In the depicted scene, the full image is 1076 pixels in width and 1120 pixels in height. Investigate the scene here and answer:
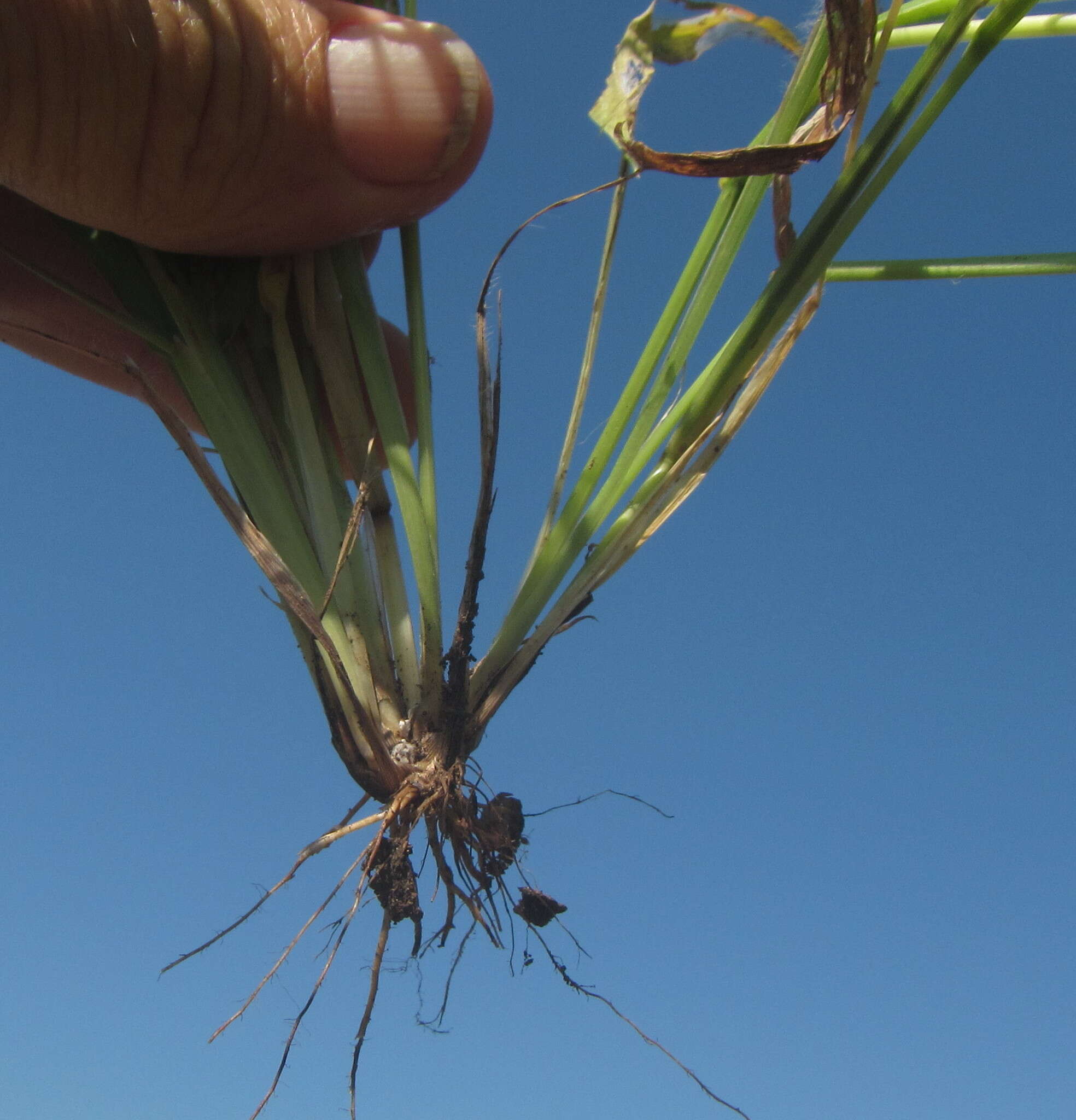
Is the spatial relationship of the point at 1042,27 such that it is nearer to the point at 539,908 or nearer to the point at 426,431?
the point at 426,431

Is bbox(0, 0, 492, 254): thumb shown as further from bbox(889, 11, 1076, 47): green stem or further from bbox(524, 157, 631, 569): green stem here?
bbox(889, 11, 1076, 47): green stem

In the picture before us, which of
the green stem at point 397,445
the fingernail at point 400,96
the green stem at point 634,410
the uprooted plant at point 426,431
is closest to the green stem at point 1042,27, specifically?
the uprooted plant at point 426,431

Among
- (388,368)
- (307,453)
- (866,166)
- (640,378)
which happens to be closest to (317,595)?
(307,453)

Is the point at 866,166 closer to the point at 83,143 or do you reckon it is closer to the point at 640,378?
the point at 640,378

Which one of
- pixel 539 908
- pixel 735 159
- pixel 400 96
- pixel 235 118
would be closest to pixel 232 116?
pixel 235 118

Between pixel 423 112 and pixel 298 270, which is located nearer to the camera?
pixel 423 112

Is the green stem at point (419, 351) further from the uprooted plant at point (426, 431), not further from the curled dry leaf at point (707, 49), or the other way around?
the curled dry leaf at point (707, 49)

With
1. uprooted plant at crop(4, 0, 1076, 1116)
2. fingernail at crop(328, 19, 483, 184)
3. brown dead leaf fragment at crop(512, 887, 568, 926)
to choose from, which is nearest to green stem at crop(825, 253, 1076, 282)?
uprooted plant at crop(4, 0, 1076, 1116)
